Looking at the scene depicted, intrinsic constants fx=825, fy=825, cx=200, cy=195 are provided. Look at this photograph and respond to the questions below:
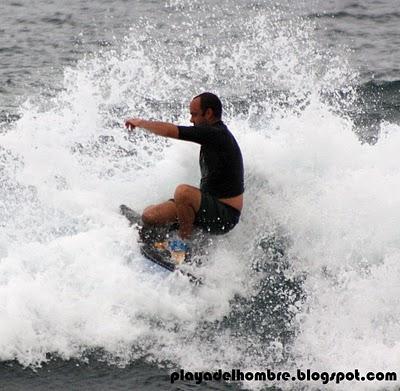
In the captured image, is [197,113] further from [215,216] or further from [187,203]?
[215,216]

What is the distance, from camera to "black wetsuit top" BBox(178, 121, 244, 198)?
26.6 ft

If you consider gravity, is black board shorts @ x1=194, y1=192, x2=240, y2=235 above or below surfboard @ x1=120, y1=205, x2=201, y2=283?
above

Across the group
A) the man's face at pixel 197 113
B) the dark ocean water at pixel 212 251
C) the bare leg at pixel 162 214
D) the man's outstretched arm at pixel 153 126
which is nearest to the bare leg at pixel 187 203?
the bare leg at pixel 162 214

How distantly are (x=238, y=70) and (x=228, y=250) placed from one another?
677cm

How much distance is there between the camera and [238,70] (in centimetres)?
1488

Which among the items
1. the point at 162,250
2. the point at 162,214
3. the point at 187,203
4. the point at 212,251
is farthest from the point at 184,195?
the point at 212,251

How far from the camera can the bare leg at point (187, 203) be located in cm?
817

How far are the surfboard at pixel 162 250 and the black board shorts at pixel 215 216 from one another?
0.34 m

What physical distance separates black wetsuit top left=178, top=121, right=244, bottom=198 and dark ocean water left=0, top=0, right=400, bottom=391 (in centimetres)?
69

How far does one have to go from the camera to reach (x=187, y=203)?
8.18 m

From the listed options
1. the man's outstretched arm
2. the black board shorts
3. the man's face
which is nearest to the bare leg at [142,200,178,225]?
the black board shorts

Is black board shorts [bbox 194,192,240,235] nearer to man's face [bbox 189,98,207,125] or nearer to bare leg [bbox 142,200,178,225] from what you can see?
bare leg [bbox 142,200,178,225]


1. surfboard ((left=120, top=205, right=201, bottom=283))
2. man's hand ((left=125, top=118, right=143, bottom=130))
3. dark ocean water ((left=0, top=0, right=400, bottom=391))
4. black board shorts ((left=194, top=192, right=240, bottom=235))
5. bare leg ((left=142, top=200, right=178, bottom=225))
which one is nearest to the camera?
dark ocean water ((left=0, top=0, right=400, bottom=391))

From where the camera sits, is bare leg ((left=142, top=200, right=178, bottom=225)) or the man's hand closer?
the man's hand
